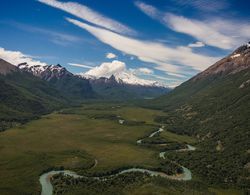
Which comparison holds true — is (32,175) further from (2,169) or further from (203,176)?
(203,176)

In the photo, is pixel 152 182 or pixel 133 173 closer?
pixel 152 182

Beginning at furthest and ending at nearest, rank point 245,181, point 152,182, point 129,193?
point 245,181 < point 152,182 < point 129,193

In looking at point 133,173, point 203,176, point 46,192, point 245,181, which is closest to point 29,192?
point 46,192

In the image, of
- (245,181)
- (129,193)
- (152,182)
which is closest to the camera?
(129,193)

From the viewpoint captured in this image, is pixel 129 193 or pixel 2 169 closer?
pixel 129 193

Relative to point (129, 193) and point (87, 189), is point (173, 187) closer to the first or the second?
point (129, 193)

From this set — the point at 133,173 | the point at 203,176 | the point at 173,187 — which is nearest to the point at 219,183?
the point at 203,176

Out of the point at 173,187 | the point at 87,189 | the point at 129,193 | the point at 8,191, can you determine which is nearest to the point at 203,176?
the point at 173,187
